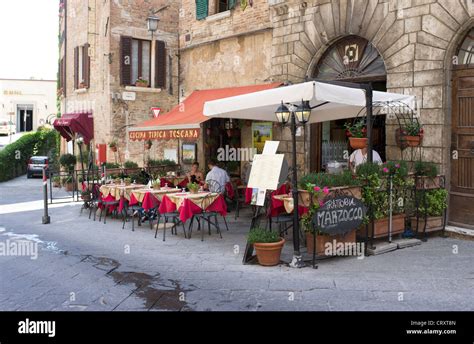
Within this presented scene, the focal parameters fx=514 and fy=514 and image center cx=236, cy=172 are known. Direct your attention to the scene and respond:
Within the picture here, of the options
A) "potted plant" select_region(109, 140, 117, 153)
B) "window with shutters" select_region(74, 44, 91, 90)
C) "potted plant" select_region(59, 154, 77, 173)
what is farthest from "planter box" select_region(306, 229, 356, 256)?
"potted plant" select_region(59, 154, 77, 173)

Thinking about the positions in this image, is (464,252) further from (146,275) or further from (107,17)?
(107,17)

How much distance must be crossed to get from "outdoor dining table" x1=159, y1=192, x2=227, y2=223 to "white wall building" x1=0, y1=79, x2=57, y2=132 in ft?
142

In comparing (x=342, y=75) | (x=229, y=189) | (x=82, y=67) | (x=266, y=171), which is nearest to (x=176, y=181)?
(x=229, y=189)

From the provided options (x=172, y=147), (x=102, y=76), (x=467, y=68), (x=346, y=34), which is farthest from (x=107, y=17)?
(x=467, y=68)

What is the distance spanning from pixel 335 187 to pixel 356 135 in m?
2.33

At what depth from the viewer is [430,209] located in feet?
28.9

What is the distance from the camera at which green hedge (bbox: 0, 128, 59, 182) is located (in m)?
27.2

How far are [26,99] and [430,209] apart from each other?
4804cm

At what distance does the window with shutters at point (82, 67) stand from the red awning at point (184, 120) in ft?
20.0

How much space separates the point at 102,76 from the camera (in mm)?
17562

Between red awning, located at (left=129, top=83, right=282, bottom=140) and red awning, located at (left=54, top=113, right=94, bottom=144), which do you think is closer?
red awning, located at (left=129, top=83, right=282, bottom=140)

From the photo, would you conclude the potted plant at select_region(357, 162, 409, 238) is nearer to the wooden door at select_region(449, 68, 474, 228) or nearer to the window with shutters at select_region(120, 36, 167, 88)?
the wooden door at select_region(449, 68, 474, 228)

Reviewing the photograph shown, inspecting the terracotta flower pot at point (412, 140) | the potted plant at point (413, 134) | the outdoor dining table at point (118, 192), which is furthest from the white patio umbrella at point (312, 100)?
the outdoor dining table at point (118, 192)

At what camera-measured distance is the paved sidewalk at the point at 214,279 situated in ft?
18.8
